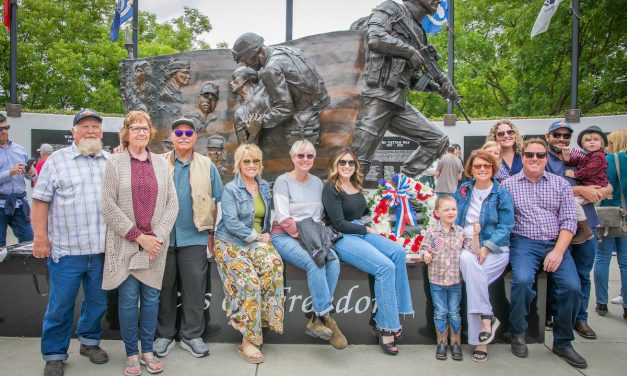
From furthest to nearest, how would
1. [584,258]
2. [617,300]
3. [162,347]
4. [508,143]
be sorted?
[617,300], [508,143], [584,258], [162,347]

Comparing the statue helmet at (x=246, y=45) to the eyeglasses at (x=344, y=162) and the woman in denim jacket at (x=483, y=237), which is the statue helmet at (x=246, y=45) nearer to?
the eyeglasses at (x=344, y=162)

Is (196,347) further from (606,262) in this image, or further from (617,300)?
(617,300)

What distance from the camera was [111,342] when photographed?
12.8 feet

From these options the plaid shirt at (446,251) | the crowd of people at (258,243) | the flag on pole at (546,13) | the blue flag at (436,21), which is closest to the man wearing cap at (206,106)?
the crowd of people at (258,243)

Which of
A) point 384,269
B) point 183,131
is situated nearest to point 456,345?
point 384,269

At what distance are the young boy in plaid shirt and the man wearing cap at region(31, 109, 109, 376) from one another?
2556mm

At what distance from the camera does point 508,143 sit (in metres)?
4.16

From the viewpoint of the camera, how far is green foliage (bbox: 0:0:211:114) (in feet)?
67.4

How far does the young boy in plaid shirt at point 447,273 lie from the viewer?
3641mm

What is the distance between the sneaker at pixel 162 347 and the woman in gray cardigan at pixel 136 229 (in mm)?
139

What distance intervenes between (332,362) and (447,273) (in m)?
1.15

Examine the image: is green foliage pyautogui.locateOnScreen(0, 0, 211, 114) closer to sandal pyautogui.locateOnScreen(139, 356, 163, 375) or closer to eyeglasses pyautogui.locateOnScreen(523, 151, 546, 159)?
sandal pyautogui.locateOnScreen(139, 356, 163, 375)

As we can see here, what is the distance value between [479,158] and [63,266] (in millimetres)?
3305

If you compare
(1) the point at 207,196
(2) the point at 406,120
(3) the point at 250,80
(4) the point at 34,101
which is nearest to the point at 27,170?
(3) the point at 250,80
